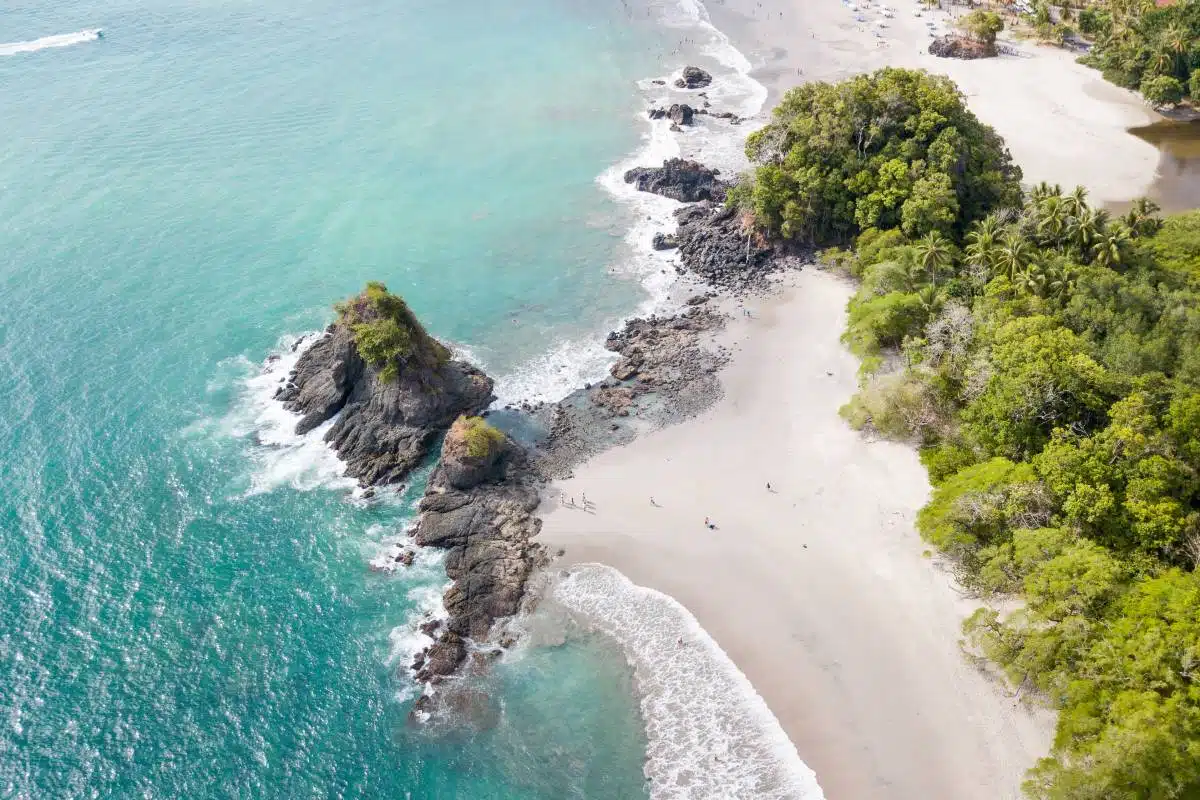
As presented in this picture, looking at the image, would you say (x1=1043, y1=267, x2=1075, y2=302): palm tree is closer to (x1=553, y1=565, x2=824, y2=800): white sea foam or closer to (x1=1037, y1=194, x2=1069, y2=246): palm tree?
(x1=1037, y1=194, x2=1069, y2=246): palm tree

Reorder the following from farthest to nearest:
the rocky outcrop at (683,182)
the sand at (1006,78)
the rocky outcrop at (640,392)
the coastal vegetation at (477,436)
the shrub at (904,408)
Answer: the rocky outcrop at (683,182), the sand at (1006,78), the rocky outcrop at (640,392), the coastal vegetation at (477,436), the shrub at (904,408)

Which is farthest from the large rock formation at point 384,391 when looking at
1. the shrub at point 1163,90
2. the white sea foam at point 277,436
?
the shrub at point 1163,90

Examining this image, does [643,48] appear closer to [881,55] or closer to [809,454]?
[881,55]

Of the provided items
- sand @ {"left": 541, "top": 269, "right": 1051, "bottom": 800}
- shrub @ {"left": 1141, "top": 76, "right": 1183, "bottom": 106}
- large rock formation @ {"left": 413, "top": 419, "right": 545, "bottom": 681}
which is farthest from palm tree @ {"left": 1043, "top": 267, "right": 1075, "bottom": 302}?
shrub @ {"left": 1141, "top": 76, "right": 1183, "bottom": 106}

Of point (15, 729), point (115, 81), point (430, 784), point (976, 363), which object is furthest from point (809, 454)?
point (115, 81)

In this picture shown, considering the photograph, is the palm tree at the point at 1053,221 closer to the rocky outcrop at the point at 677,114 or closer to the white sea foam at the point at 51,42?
the rocky outcrop at the point at 677,114

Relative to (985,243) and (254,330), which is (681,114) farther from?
(254,330)

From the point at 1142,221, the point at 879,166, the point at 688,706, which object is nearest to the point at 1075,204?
the point at 1142,221
